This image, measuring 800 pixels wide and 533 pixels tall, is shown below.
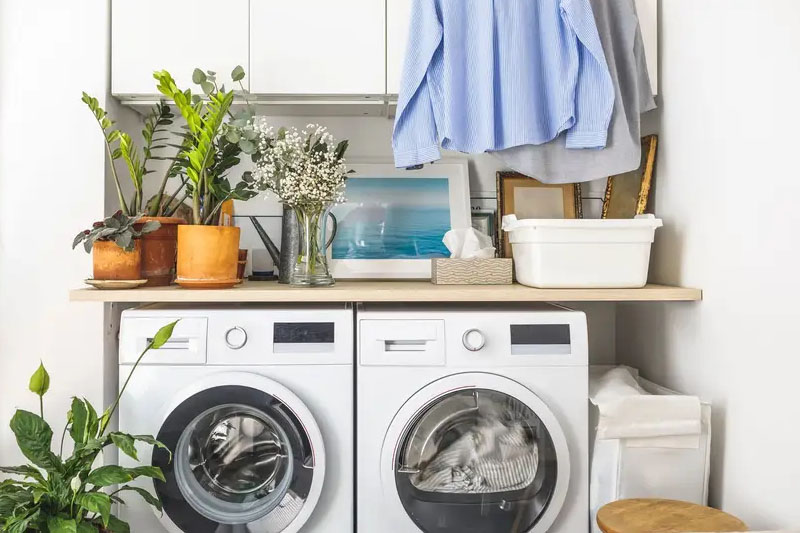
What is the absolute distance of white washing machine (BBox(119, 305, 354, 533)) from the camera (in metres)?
1.77

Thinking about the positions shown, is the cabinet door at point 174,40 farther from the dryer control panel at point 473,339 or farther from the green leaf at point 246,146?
the dryer control panel at point 473,339

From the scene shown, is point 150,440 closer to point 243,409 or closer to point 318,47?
point 243,409

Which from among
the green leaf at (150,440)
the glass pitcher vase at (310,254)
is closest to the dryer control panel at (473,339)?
the glass pitcher vase at (310,254)

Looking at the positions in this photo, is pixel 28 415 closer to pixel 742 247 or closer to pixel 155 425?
pixel 155 425

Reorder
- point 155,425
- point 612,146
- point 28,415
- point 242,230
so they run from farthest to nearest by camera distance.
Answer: point 242,230 → point 612,146 → point 155,425 → point 28,415

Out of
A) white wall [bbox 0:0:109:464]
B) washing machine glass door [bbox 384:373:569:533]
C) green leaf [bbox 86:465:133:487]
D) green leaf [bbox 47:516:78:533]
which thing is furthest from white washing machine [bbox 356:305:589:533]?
white wall [bbox 0:0:109:464]

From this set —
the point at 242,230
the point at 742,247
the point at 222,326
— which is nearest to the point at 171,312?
the point at 222,326

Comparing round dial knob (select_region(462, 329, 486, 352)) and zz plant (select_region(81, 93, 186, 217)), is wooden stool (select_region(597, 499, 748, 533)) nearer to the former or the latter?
round dial knob (select_region(462, 329, 486, 352))

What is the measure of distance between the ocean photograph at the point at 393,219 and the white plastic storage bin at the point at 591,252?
0.55m

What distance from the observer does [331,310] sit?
1.88m

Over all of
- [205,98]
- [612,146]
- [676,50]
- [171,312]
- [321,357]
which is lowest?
[321,357]

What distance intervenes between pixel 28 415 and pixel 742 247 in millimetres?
1924

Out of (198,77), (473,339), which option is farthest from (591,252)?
(198,77)

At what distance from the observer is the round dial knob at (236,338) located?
1812 mm
